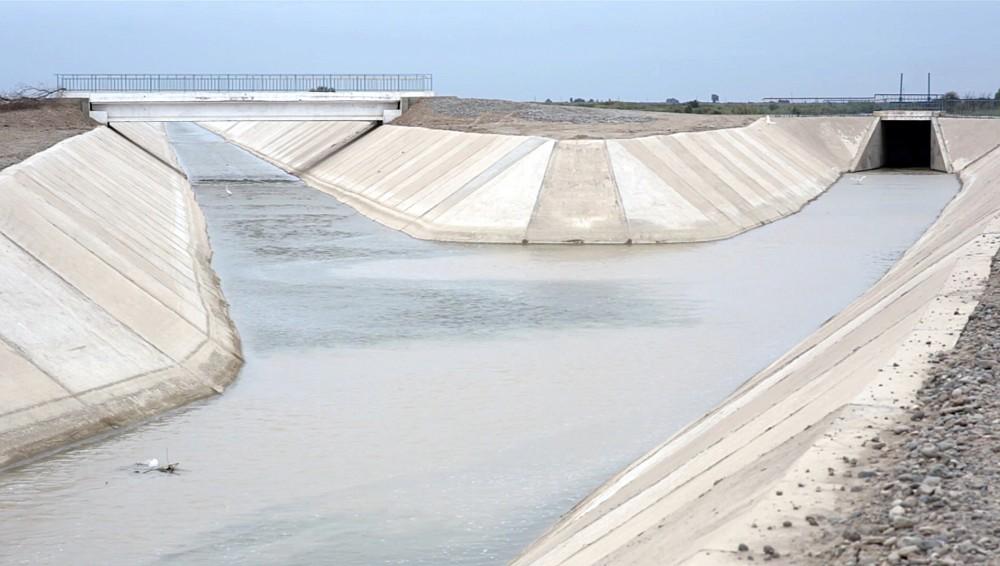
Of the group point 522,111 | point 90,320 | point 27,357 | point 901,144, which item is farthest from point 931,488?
point 901,144

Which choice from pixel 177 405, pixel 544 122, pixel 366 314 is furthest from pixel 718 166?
pixel 177 405

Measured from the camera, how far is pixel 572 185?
4012 cm

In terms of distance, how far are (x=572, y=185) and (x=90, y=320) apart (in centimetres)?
2247

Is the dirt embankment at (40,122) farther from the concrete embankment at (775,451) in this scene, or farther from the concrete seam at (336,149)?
the concrete embankment at (775,451)

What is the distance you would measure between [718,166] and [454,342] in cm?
2658

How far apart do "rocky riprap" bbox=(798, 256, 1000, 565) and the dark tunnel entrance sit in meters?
62.2

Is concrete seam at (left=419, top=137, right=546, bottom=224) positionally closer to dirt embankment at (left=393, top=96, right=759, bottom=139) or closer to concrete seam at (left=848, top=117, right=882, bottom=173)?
dirt embankment at (left=393, top=96, right=759, bottom=139)

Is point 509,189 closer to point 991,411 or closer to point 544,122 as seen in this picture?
point 544,122

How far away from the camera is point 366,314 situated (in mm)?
25406

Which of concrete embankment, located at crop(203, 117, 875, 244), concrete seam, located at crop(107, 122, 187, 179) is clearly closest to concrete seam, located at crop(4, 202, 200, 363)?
concrete embankment, located at crop(203, 117, 875, 244)

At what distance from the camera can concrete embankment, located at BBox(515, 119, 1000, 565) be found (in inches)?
335

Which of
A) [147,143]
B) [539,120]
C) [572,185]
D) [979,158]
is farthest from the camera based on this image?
[147,143]

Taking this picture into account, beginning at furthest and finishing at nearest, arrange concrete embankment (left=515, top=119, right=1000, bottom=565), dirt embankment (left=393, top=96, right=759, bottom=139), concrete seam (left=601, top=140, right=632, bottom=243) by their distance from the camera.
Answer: dirt embankment (left=393, top=96, right=759, bottom=139), concrete seam (left=601, top=140, right=632, bottom=243), concrete embankment (left=515, top=119, right=1000, bottom=565)

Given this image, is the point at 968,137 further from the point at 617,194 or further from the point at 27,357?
the point at 27,357
